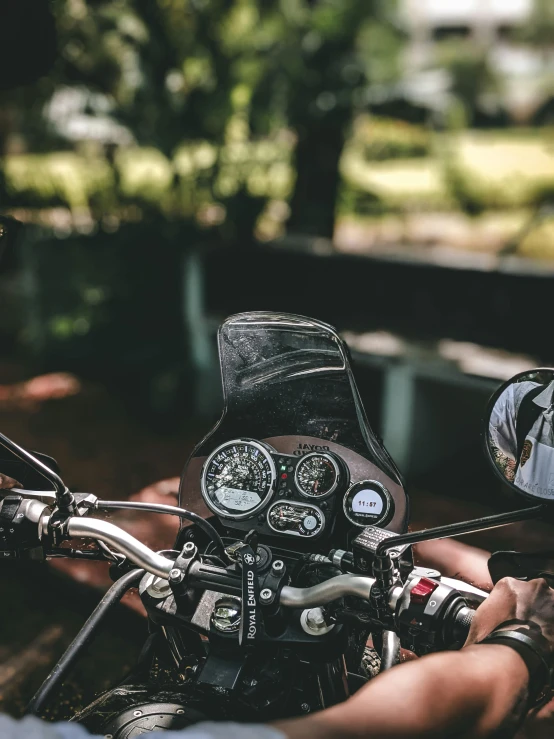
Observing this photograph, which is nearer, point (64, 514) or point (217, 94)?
point (64, 514)

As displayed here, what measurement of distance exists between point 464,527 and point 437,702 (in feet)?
1.07

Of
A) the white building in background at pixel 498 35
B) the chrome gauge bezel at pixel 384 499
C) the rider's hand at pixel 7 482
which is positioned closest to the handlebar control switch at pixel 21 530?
the rider's hand at pixel 7 482

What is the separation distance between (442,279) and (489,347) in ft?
2.95

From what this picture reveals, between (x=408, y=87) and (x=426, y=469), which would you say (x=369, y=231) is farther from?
(x=426, y=469)

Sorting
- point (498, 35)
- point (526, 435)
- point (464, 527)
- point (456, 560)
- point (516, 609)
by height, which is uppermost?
point (498, 35)

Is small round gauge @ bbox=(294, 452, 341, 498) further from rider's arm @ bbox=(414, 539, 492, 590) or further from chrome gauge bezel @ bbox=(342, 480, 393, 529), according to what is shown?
rider's arm @ bbox=(414, 539, 492, 590)

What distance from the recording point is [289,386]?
1880 millimetres

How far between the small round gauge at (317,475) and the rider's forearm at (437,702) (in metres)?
0.53

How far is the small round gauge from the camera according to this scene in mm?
1741

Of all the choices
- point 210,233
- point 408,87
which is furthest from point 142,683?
point 408,87

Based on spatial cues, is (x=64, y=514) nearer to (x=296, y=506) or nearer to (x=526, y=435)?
(x=296, y=506)

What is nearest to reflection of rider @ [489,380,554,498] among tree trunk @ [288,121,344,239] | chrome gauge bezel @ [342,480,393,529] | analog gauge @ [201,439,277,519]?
chrome gauge bezel @ [342,480,393,529]

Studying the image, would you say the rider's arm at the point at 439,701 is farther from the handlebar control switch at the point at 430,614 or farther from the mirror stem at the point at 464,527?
the mirror stem at the point at 464,527

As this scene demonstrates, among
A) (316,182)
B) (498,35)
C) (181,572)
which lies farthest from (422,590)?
(498,35)
